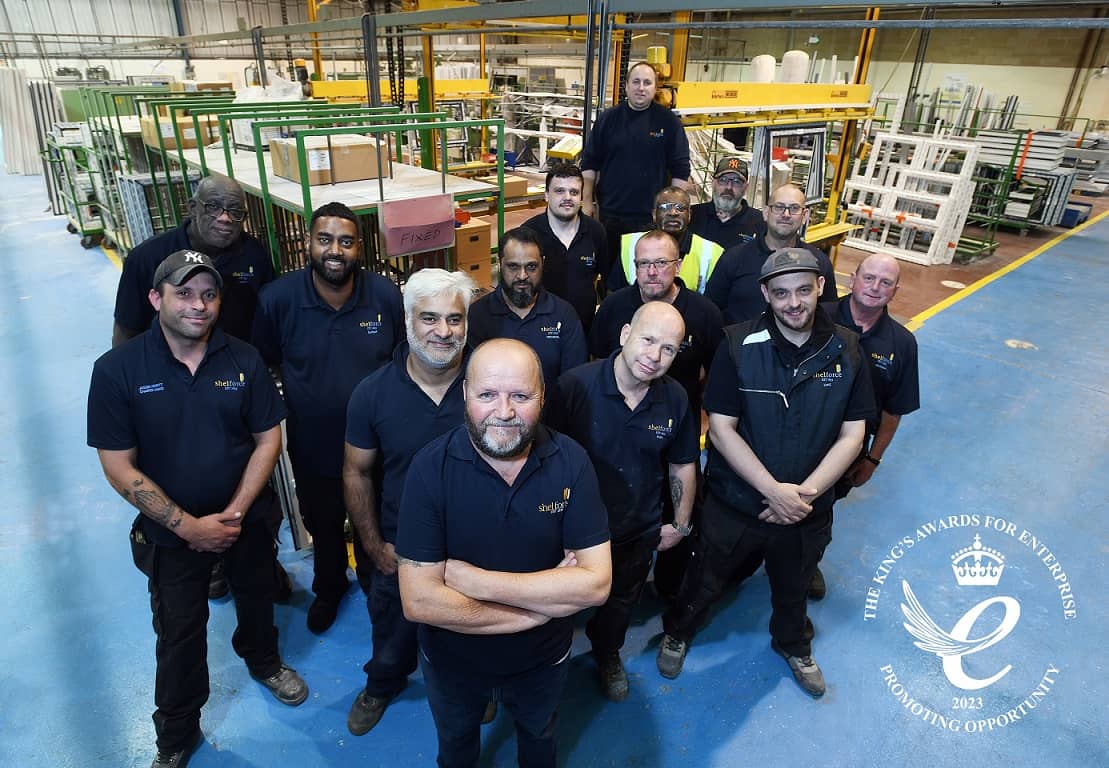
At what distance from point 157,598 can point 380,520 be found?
3.17ft

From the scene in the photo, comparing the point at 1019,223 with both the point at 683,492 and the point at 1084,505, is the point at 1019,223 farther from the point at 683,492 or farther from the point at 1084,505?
the point at 683,492

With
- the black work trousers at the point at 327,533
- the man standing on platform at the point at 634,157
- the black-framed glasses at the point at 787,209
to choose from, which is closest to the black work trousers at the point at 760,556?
the black work trousers at the point at 327,533

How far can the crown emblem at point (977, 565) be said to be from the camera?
408 cm

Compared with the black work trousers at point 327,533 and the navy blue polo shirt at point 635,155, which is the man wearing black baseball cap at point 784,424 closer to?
the black work trousers at point 327,533

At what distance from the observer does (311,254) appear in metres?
3.07

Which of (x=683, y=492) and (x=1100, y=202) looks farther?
(x=1100, y=202)

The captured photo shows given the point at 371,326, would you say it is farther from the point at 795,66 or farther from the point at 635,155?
the point at 795,66

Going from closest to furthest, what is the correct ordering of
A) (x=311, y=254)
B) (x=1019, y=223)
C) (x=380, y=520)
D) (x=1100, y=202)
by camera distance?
(x=380, y=520) → (x=311, y=254) → (x=1019, y=223) → (x=1100, y=202)

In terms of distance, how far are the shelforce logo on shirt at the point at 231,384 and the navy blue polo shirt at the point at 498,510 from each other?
102cm

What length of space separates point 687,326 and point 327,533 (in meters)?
2.27

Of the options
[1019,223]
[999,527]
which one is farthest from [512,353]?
[1019,223]

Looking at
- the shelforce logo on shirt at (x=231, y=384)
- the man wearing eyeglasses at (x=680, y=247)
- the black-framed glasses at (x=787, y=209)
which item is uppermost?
the black-framed glasses at (x=787, y=209)

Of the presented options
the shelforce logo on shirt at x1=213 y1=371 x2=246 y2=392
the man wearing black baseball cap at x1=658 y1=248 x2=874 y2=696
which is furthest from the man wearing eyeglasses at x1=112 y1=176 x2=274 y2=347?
the man wearing black baseball cap at x1=658 y1=248 x2=874 y2=696

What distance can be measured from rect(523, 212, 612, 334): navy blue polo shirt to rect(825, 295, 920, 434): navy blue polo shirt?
1.57 meters
